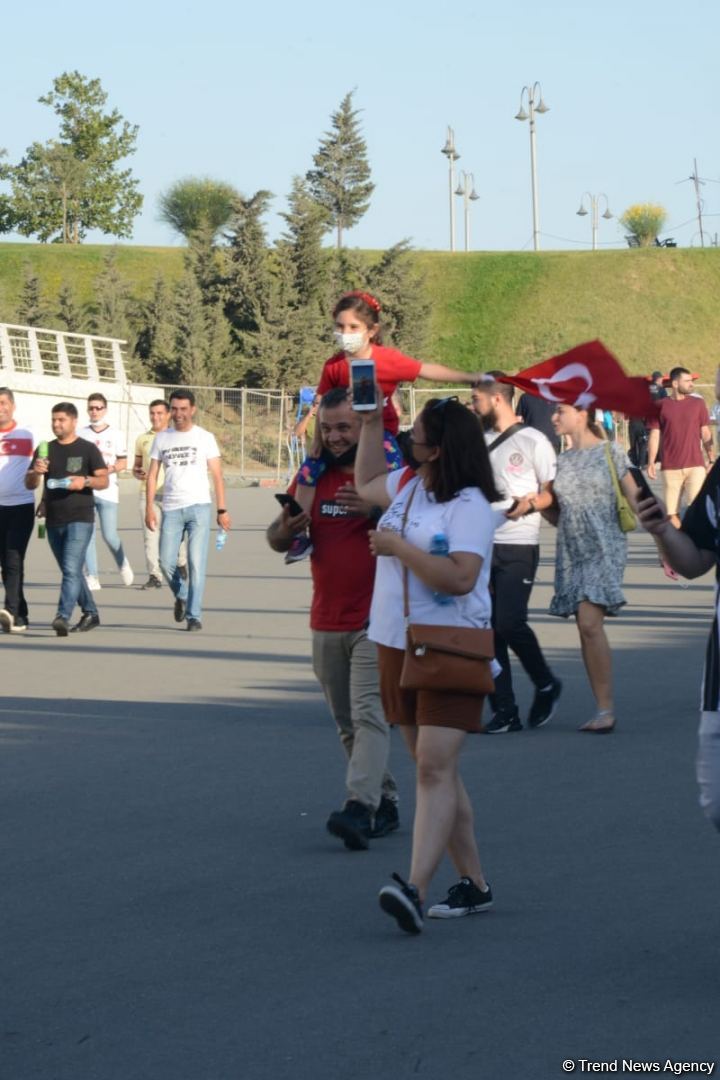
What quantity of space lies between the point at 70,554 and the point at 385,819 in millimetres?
7952

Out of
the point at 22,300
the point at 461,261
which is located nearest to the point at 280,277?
the point at 22,300

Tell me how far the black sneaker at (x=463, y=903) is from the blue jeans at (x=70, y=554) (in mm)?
9293

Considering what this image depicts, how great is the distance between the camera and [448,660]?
5.69 m

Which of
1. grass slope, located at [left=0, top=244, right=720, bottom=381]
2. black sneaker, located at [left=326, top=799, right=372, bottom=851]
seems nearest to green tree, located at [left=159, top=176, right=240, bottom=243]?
grass slope, located at [left=0, top=244, right=720, bottom=381]

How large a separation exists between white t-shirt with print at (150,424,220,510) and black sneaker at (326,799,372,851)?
8.46 m

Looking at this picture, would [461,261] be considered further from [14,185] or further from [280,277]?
[280,277]

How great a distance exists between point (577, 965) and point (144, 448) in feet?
50.7

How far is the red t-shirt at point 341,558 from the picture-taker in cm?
723

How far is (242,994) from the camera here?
5004 mm

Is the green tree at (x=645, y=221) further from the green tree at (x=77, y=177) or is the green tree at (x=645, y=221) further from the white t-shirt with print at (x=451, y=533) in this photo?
the white t-shirt with print at (x=451, y=533)

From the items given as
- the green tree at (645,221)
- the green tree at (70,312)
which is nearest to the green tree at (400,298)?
the green tree at (70,312)

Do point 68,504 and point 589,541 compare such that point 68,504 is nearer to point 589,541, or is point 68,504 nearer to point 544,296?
point 589,541

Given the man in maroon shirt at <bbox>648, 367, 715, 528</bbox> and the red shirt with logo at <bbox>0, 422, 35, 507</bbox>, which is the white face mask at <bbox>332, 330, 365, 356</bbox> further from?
the man in maroon shirt at <bbox>648, 367, 715, 528</bbox>

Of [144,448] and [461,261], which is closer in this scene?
[144,448]
